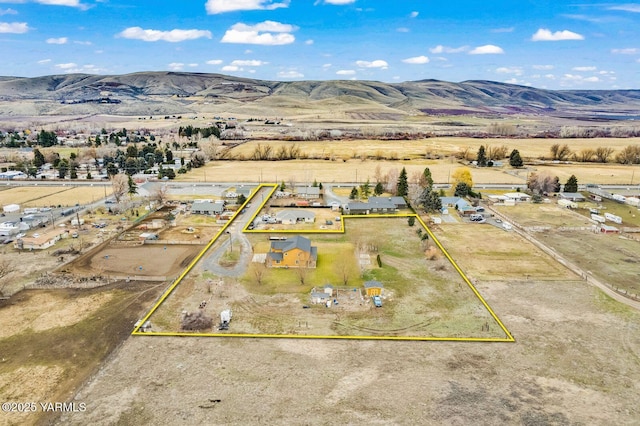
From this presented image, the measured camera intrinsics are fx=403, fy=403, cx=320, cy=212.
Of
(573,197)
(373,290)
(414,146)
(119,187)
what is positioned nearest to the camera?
(373,290)

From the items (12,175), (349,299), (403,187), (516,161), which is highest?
(516,161)

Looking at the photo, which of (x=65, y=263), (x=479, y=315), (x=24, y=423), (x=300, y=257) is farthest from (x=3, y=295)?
(x=479, y=315)

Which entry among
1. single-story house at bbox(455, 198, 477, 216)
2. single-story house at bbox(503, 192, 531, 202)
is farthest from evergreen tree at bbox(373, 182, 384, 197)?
single-story house at bbox(503, 192, 531, 202)

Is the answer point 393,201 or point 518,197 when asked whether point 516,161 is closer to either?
point 518,197

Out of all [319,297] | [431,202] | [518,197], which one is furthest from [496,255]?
[518,197]

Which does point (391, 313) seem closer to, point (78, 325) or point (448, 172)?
point (78, 325)

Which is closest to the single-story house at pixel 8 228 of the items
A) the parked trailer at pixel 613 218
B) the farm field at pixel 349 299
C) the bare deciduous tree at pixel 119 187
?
the bare deciduous tree at pixel 119 187
